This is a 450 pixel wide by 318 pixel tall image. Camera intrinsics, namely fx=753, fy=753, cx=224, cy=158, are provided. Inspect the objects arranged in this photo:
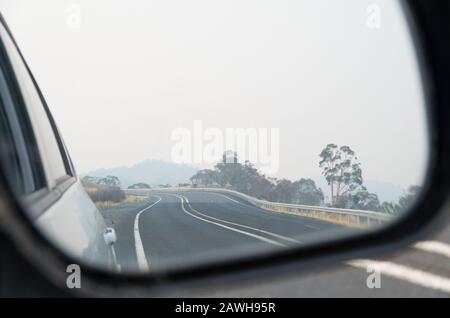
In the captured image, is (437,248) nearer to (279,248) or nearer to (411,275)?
(411,275)

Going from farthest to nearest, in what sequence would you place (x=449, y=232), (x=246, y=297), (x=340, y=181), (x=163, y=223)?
1. (x=163, y=223)
2. (x=449, y=232)
3. (x=246, y=297)
4. (x=340, y=181)

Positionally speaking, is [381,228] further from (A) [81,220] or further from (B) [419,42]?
(A) [81,220]

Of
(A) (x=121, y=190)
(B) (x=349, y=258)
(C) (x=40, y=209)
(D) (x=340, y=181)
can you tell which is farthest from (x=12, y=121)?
(D) (x=340, y=181)

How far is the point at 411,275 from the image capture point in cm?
848

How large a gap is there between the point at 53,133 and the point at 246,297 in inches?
146

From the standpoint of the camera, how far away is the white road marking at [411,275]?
7.79 meters

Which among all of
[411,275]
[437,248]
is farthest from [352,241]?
[437,248]

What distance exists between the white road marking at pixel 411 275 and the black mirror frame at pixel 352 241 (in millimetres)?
4387

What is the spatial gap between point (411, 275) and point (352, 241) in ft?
18.2

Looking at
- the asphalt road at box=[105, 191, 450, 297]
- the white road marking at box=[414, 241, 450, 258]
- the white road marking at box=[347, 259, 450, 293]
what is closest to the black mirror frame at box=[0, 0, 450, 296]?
the asphalt road at box=[105, 191, 450, 297]

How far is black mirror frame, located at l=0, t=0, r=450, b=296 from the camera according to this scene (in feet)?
8.89

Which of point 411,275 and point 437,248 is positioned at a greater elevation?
point 437,248

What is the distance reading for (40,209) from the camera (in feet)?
8.75

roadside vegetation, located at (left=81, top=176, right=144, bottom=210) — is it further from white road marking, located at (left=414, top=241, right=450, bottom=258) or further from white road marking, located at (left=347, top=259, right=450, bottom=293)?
white road marking, located at (left=414, top=241, right=450, bottom=258)
